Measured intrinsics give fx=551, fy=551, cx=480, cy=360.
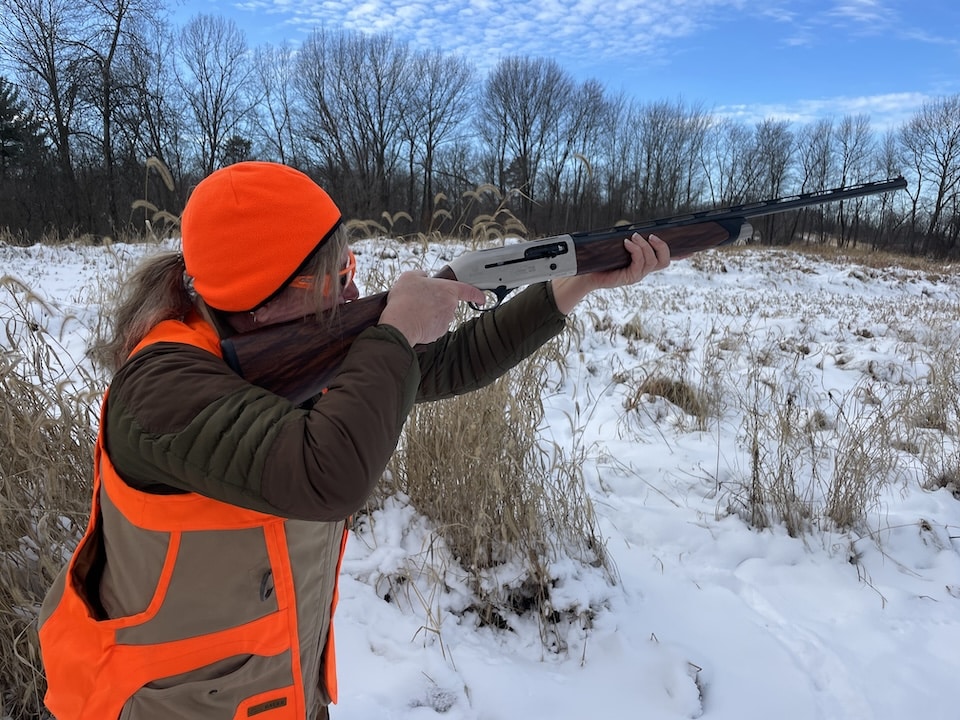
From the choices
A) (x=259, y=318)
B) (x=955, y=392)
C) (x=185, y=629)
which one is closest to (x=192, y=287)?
(x=259, y=318)

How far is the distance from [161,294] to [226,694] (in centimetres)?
78

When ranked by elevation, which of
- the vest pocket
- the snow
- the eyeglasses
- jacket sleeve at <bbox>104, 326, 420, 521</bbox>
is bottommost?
the snow

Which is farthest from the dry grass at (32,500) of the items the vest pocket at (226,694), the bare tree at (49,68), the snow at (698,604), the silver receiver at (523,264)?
the bare tree at (49,68)

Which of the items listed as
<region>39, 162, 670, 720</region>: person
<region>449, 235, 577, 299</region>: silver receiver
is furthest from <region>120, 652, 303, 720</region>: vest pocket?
<region>449, 235, 577, 299</region>: silver receiver

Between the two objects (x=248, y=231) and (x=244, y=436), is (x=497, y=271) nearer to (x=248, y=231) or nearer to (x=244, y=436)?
(x=248, y=231)

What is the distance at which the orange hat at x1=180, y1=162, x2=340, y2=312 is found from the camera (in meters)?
1.00

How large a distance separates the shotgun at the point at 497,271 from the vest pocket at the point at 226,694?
523mm

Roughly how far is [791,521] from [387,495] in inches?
80.3

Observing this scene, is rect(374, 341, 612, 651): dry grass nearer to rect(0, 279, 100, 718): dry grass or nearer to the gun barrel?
the gun barrel

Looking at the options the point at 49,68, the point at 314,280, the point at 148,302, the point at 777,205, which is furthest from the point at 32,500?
the point at 49,68

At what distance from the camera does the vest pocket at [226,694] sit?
3.23 ft

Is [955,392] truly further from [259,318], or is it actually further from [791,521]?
[259,318]

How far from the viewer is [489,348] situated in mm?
1705

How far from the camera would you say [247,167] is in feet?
3.49
